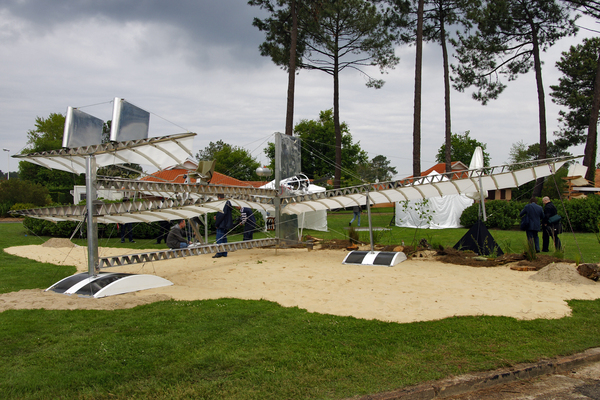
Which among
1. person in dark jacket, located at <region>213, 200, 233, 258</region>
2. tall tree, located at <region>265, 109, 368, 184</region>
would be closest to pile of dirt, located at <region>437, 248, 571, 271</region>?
person in dark jacket, located at <region>213, 200, 233, 258</region>

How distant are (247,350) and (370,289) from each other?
3.80 m

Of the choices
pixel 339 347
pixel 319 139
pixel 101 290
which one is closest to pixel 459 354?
pixel 339 347

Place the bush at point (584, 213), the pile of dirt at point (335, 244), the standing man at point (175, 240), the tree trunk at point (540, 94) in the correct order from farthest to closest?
1. the tree trunk at point (540, 94)
2. the bush at point (584, 213)
3. the pile of dirt at point (335, 244)
4. the standing man at point (175, 240)

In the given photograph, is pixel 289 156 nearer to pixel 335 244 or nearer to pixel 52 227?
pixel 335 244

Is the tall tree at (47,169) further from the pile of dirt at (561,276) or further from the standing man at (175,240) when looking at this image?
the pile of dirt at (561,276)

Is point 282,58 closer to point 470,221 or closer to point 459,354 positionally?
point 470,221

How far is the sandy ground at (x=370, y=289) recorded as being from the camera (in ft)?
21.2

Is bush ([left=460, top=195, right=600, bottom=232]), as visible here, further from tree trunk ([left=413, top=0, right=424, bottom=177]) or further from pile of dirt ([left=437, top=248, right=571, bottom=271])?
pile of dirt ([left=437, top=248, right=571, bottom=271])

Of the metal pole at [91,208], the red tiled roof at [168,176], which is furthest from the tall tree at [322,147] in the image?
the metal pole at [91,208]

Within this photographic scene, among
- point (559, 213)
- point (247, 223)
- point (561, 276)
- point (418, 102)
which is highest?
point (418, 102)

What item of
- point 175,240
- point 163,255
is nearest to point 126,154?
point 163,255

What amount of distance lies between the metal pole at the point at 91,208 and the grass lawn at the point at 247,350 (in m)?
1.76

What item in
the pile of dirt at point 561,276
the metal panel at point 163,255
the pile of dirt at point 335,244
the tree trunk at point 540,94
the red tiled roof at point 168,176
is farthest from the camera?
the tree trunk at point 540,94

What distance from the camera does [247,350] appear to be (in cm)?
466
